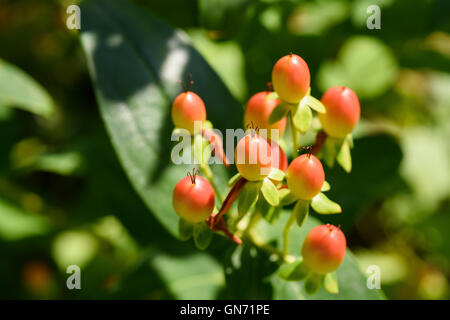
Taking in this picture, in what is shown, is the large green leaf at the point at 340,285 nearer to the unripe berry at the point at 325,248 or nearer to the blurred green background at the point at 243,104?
the blurred green background at the point at 243,104

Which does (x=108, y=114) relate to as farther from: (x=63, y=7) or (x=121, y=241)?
(x=63, y=7)

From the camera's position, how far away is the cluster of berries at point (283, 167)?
2.21ft

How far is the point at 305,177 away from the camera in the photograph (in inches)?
26.3

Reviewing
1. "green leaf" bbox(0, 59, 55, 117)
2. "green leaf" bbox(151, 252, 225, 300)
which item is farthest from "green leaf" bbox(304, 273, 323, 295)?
"green leaf" bbox(0, 59, 55, 117)

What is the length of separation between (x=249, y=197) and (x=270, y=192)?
3 centimetres

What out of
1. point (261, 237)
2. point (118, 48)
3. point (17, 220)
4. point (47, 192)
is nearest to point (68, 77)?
point (47, 192)

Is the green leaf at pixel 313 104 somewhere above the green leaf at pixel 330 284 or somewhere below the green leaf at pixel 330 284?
above

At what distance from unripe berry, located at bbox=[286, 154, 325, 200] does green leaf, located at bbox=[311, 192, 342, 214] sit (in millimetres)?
33

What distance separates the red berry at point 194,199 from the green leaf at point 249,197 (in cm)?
5

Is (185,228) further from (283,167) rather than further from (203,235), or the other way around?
(283,167)

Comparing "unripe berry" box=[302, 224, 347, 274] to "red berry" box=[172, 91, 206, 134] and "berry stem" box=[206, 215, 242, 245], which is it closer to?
"berry stem" box=[206, 215, 242, 245]

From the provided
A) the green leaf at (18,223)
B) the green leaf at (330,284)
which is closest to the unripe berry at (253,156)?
the green leaf at (330,284)

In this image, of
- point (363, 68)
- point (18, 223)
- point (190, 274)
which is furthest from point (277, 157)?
point (363, 68)

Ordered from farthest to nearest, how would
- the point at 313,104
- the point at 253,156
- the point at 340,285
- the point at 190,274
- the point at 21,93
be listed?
the point at 21,93
the point at 190,274
the point at 340,285
the point at 313,104
the point at 253,156
